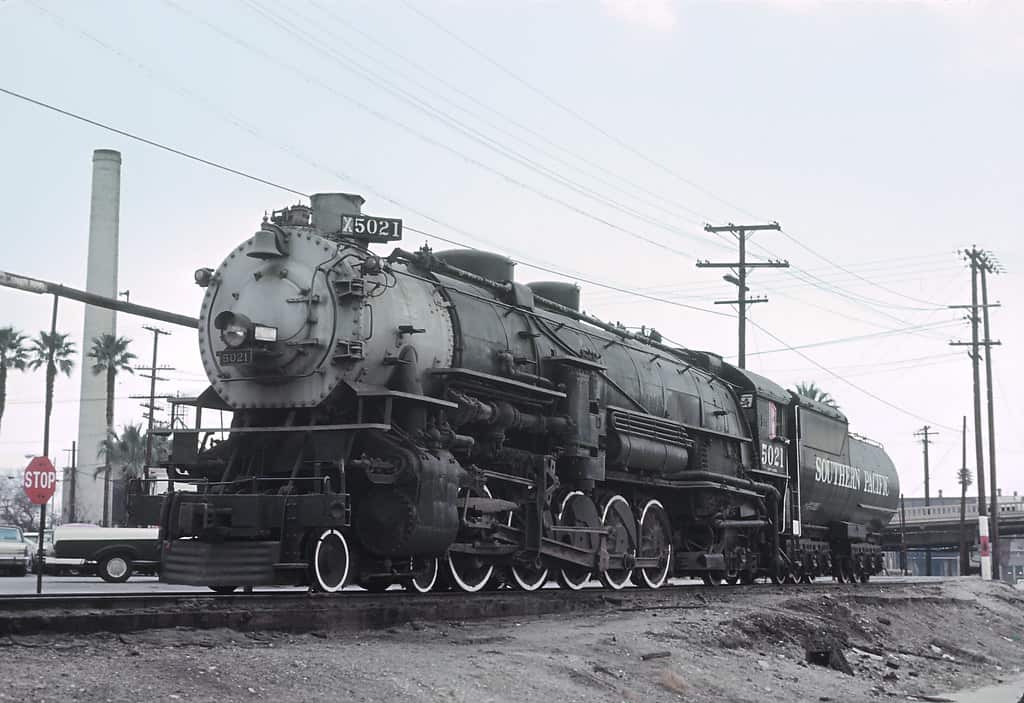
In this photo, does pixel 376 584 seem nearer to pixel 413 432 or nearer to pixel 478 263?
pixel 413 432

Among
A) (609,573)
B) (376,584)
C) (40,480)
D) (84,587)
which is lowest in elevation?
(84,587)

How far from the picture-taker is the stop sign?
21266 mm

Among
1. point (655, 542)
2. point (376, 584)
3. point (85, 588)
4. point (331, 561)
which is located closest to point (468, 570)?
point (376, 584)

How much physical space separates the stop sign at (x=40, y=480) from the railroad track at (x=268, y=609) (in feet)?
32.7

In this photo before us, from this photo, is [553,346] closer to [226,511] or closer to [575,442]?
[575,442]

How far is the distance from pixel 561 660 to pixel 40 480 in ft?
45.5

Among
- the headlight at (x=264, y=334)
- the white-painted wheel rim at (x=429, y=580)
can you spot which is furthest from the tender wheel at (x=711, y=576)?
the headlight at (x=264, y=334)

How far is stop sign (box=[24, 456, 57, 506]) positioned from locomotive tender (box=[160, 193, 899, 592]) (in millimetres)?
8323

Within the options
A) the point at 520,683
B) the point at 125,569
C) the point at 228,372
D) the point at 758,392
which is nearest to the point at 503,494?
the point at 228,372

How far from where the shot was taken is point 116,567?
90.9ft

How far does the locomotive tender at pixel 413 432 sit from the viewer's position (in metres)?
12.9

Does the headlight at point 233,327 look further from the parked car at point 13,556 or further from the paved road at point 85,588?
the parked car at point 13,556

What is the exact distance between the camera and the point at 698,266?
4556 centimetres

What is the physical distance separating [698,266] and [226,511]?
35.0 m
